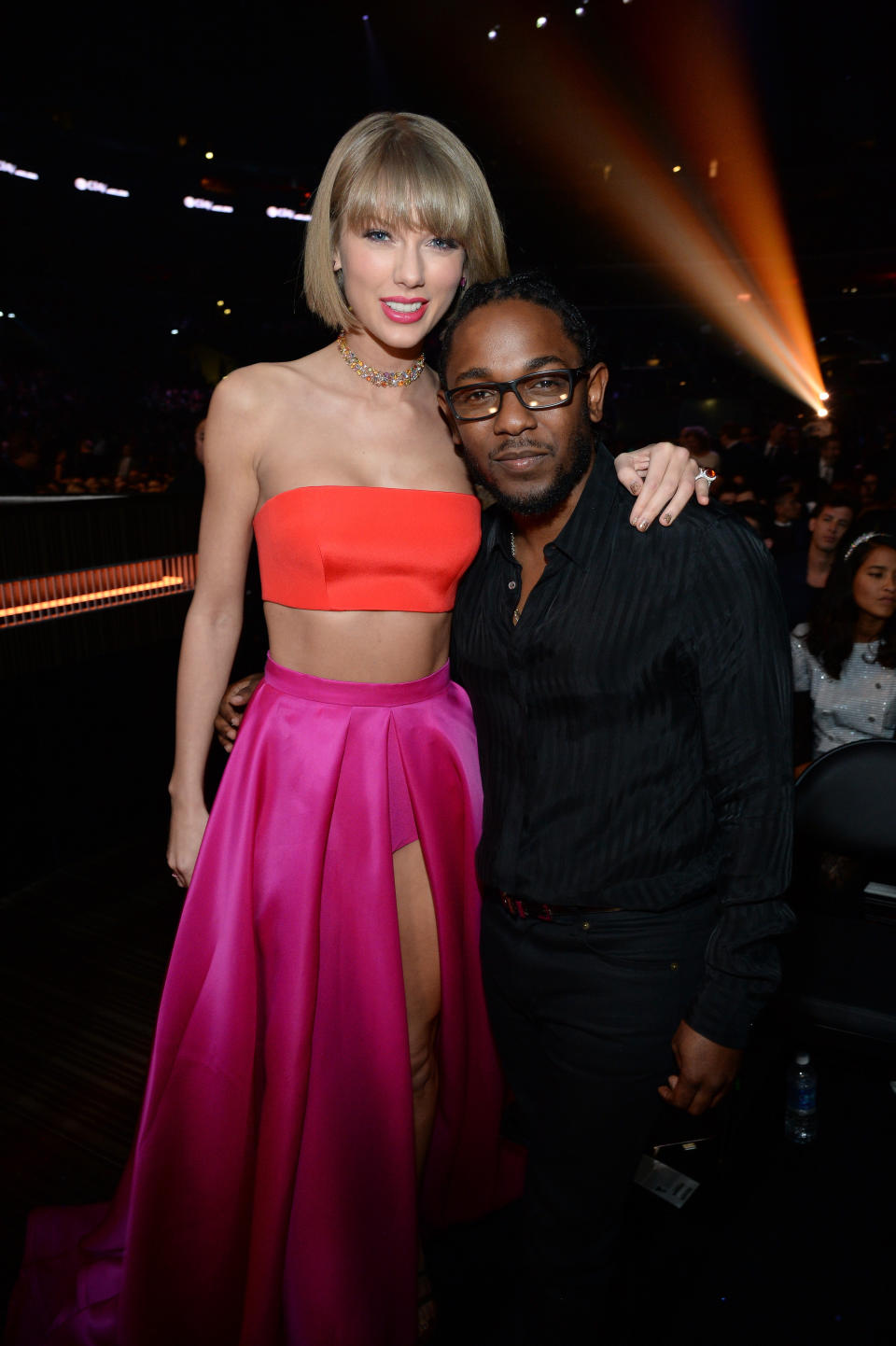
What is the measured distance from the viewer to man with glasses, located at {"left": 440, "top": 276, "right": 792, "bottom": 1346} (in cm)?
122

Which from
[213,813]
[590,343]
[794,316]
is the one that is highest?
[794,316]

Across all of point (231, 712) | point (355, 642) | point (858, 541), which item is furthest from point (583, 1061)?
point (858, 541)

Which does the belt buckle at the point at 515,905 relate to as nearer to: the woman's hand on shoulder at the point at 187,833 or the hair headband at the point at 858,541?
the woman's hand on shoulder at the point at 187,833

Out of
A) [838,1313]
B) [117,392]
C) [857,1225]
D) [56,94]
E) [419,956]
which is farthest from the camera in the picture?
[117,392]

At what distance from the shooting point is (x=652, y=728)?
1.28 meters

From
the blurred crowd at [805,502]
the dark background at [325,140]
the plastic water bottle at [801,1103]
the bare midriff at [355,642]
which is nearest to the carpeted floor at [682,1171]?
the plastic water bottle at [801,1103]

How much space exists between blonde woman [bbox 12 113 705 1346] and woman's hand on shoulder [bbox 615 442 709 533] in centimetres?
35

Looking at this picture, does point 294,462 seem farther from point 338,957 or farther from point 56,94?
point 56,94

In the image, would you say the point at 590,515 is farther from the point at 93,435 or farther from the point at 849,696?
the point at 93,435

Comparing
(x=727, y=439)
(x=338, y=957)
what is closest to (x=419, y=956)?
(x=338, y=957)

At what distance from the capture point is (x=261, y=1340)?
59.7 inches

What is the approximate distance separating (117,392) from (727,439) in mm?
11504

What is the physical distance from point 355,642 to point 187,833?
0.46 m

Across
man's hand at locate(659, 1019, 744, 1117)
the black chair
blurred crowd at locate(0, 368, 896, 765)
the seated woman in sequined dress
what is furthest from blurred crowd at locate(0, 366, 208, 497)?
man's hand at locate(659, 1019, 744, 1117)
